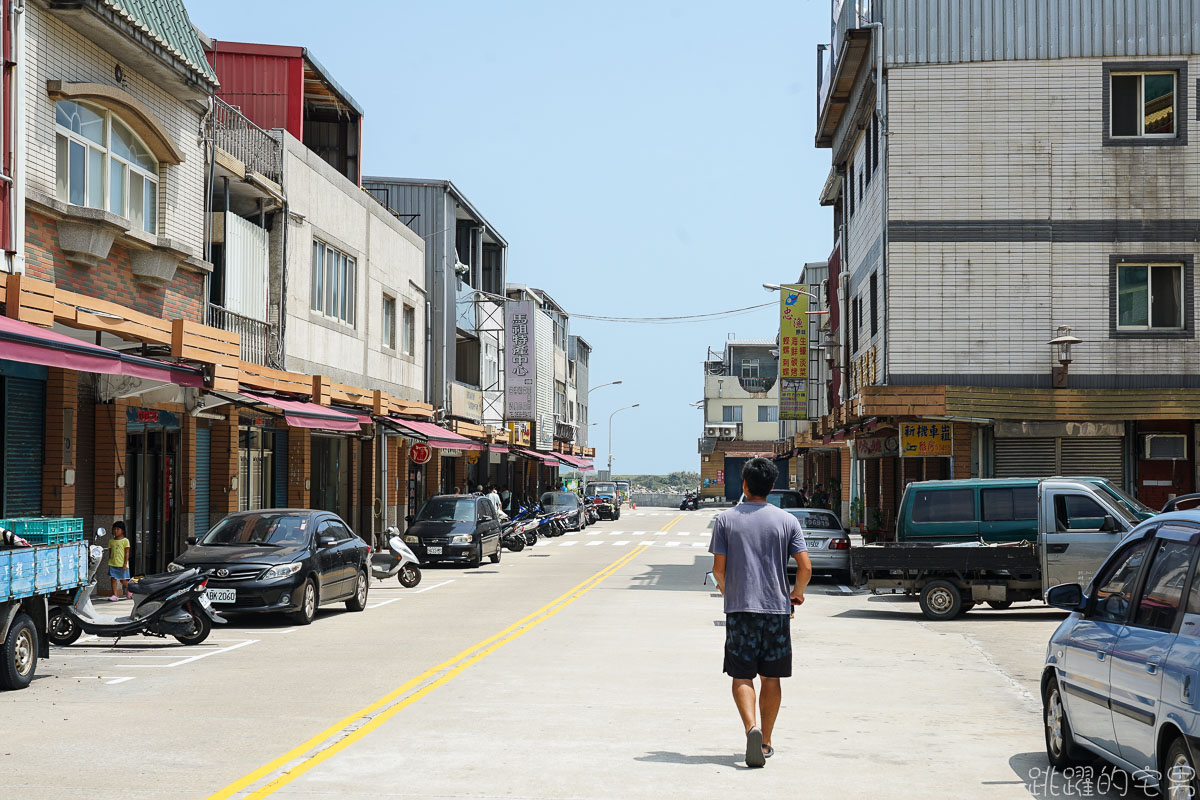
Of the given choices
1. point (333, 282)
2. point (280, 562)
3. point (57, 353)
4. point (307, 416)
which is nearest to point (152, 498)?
point (307, 416)

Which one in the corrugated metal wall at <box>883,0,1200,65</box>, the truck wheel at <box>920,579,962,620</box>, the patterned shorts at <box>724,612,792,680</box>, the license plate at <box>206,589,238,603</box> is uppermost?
the corrugated metal wall at <box>883,0,1200,65</box>

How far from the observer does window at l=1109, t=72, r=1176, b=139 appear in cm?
2706

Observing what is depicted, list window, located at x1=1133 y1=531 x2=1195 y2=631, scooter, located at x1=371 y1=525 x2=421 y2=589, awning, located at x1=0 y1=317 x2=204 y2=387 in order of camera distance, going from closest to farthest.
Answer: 1. window, located at x1=1133 y1=531 x2=1195 y2=631
2. awning, located at x1=0 y1=317 x2=204 y2=387
3. scooter, located at x1=371 y1=525 x2=421 y2=589

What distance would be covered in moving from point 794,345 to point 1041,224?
21642 mm

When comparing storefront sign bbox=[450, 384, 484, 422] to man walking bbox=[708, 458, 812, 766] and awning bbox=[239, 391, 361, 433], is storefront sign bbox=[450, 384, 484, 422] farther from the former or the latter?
Answer: man walking bbox=[708, 458, 812, 766]

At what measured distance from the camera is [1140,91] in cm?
2722

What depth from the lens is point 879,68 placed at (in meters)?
27.5

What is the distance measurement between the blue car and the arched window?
52.8 ft

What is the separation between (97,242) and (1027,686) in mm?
14570

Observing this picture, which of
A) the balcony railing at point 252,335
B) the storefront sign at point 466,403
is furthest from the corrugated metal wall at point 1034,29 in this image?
the storefront sign at point 466,403

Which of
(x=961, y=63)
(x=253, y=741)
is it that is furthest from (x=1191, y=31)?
(x=253, y=741)

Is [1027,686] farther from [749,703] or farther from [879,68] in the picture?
[879,68]

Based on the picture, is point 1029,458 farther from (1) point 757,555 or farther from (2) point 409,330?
(2) point 409,330

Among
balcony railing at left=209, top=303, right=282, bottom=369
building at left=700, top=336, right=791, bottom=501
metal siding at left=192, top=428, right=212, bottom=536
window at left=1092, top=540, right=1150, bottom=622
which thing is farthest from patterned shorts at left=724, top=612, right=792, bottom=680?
building at left=700, top=336, right=791, bottom=501
